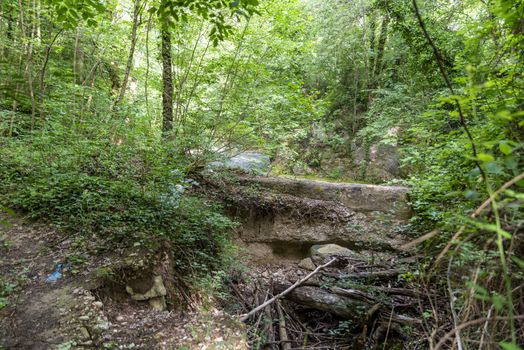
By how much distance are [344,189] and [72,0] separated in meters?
6.46

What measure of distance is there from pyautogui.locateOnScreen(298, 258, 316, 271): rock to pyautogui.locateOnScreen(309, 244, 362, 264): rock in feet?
0.31

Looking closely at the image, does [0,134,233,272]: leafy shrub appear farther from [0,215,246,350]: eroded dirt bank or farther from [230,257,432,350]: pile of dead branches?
[230,257,432,350]: pile of dead branches

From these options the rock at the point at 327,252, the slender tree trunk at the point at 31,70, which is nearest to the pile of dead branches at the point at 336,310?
the rock at the point at 327,252

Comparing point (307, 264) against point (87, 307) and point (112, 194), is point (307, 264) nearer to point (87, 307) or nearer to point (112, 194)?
point (112, 194)

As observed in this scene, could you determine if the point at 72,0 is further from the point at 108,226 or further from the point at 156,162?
the point at 108,226

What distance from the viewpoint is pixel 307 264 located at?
6184 mm

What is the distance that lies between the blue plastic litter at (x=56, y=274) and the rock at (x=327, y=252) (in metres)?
4.46

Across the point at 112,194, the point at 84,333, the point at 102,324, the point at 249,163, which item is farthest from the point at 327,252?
the point at 84,333

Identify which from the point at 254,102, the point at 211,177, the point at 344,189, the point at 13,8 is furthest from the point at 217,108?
the point at 13,8

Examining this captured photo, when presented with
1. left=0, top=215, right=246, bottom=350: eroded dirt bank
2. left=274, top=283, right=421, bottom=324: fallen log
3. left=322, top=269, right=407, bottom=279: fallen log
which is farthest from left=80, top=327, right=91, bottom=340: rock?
left=322, top=269, right=407, bottom=279: fallen log

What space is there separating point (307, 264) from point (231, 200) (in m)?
2.21

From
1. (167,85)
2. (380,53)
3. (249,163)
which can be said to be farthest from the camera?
(380,53)

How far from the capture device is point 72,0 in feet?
9.11

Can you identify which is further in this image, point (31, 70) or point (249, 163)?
point (249, 163)
